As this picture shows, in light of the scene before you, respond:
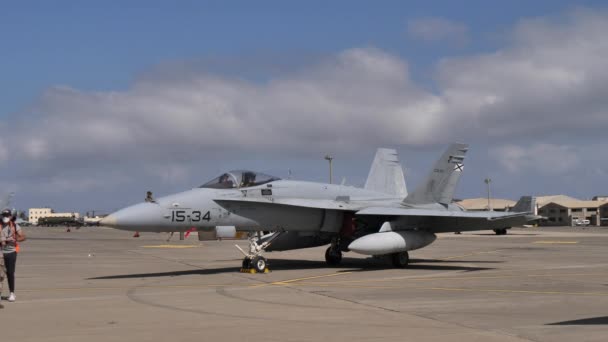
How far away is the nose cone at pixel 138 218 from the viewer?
16297mm

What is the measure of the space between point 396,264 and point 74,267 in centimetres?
997

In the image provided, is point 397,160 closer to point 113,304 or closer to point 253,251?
point 253,251

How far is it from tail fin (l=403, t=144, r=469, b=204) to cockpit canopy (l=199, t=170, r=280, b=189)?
18.9ft

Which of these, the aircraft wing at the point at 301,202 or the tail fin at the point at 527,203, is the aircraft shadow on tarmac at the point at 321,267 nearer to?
the aircraft wing at the point at 301,202

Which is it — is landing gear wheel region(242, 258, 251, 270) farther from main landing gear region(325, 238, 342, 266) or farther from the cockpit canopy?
main landing gear region(325, 238, 342, 266)

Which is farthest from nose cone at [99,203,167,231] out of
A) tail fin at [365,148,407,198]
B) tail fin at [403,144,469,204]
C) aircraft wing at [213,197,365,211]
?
tail fin at [365,148,407,198]

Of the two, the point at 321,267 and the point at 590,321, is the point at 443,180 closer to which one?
the point at 321,267

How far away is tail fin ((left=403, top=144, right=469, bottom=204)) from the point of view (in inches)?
909

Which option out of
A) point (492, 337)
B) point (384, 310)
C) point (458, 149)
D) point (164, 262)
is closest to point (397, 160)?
point (458, 149)

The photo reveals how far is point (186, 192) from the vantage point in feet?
59.8

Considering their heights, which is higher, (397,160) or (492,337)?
(397,160)

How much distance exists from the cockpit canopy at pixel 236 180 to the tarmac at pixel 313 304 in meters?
2.33

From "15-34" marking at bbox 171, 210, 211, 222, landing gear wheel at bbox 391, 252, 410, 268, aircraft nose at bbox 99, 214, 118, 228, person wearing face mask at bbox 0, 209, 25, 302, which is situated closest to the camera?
person wearing face mask at bbox 0, 209, 25, 302

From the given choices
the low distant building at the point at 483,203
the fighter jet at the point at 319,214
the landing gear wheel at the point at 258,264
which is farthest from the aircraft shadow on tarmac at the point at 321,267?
the low distant building at the point at 483,203
